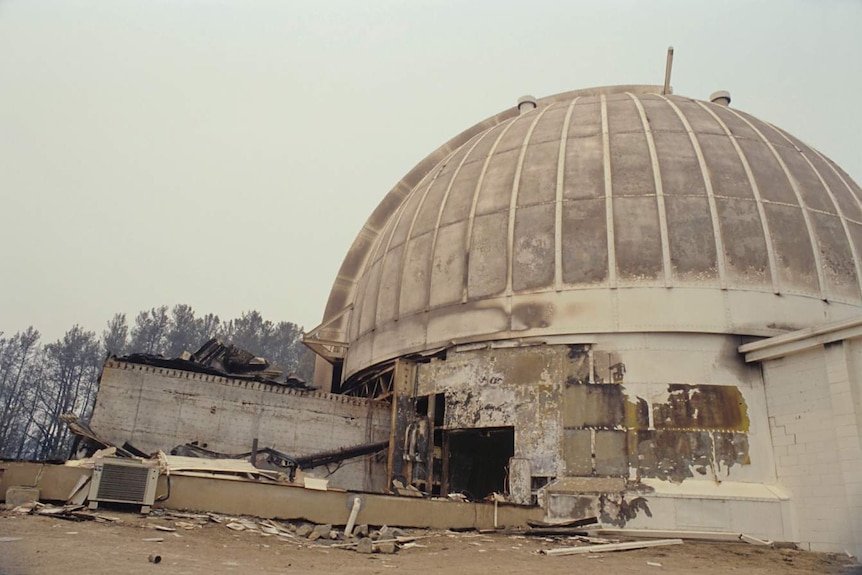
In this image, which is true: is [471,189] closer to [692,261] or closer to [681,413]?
[692,261]

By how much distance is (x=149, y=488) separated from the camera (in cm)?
1046

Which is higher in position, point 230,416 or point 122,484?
point 230,416

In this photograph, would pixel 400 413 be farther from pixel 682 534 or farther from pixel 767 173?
pixel 767 173

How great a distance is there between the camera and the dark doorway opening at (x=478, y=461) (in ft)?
58.5

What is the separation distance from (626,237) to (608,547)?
27.6ft

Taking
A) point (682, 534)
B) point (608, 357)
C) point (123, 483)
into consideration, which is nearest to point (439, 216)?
point (608, 357)

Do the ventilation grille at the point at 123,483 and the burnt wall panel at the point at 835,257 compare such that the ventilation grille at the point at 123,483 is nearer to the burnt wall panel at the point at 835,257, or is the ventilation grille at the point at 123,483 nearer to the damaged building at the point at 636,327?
the damaged building at the point at 636,327

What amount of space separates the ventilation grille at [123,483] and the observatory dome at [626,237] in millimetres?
9461

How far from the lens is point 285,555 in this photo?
28.7 ft

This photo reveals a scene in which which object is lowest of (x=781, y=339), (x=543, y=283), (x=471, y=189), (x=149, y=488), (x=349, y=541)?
(x=349, y=541)

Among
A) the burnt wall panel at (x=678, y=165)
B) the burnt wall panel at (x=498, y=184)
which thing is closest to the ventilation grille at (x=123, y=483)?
the burnt wall panel at (x=498, y=184)

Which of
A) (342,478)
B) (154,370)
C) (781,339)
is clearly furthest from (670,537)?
(154,370)

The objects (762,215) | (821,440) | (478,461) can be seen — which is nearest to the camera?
(821,440)

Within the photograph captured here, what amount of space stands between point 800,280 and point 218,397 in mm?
15654
